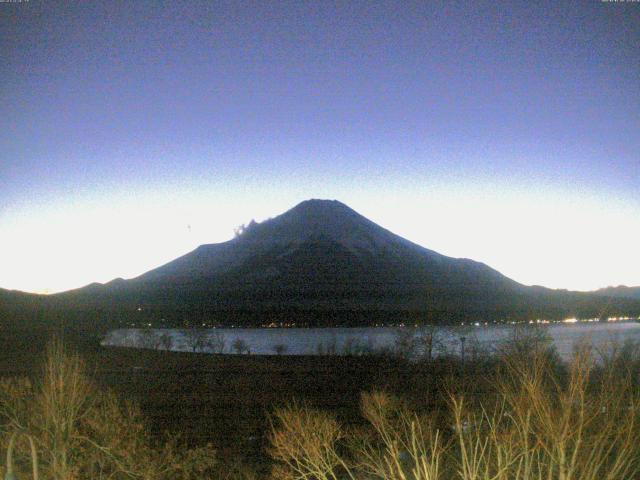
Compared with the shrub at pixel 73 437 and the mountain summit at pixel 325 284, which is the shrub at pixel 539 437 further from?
the mountain summit at pixel 325 284

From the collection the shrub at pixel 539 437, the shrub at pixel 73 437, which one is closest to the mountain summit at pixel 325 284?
the shrub at pixel 73 437

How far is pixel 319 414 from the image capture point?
24000 mm

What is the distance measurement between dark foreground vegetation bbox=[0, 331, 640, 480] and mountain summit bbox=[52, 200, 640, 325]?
57.0 m

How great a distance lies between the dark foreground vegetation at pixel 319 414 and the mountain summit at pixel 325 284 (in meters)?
57.0

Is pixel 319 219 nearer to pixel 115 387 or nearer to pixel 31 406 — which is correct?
pixel 115 387

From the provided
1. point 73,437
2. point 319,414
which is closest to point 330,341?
point 319,414

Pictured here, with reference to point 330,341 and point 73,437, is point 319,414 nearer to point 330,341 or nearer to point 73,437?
point 73,437

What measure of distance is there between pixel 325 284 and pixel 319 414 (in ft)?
403

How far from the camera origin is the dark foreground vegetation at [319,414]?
26.2 ft

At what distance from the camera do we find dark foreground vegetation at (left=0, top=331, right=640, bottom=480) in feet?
26.2

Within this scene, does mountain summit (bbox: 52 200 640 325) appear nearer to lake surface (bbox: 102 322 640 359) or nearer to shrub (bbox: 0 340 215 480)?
lake surface (bbox: 102 322 640 359)

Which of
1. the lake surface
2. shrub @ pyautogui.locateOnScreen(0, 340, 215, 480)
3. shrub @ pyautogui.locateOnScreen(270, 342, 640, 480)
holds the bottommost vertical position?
the lake surface

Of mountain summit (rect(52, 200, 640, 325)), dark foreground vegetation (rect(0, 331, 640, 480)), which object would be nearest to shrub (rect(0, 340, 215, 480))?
dark foreground vegetation (rect(0, 331, 640, 480))

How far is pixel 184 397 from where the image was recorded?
47344 millimetres
